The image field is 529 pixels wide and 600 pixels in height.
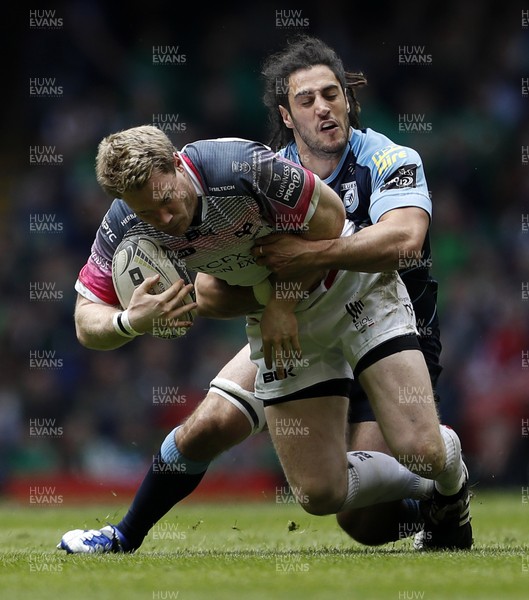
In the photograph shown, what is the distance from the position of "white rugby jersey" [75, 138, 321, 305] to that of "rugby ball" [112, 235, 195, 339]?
42 millimetres

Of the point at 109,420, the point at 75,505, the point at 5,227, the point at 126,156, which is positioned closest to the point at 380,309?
the point at 126,156

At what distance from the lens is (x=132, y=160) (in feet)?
13.6

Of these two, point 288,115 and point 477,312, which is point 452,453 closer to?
point 288,115

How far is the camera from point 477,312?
10945mm

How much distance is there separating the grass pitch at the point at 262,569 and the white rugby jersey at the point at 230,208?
119cm

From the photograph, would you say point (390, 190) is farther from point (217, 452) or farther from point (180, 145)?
point (180, 145)

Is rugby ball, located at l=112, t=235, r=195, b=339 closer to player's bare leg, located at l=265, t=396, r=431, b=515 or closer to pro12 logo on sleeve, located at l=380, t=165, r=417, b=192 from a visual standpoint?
player's bare leg, located at l=265, t=396, r=431, b=515

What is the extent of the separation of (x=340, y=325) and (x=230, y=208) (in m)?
0.78

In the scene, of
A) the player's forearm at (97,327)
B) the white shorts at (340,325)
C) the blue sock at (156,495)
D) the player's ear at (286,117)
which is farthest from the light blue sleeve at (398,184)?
→ the blue sock at (156,495)

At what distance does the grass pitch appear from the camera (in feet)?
Answer: 11.4

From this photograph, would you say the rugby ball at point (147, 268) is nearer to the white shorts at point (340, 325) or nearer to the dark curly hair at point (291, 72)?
the white shorts at point (340, 325)

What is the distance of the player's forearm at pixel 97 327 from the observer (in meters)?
4.64

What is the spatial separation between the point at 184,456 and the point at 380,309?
3.57 feet

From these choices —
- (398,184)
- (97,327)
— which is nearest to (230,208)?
(97,327)
